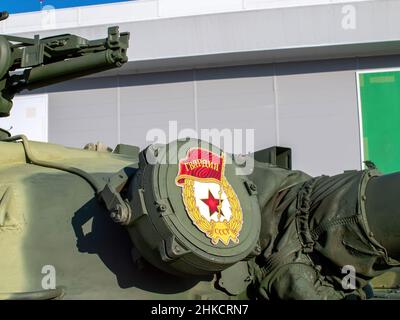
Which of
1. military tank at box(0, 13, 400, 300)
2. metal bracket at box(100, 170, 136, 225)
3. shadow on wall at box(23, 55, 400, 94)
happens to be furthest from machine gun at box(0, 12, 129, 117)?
shadow on wall at box(23, 55, 400, 94)

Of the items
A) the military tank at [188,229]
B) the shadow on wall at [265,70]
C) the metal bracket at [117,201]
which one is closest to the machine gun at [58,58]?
the military tank at [188,229]

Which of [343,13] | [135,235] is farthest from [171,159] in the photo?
[343,13]

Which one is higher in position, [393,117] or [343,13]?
[343,13]

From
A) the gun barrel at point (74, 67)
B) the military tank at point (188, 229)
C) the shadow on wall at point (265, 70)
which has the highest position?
the shadow on wall at point (265, 70)

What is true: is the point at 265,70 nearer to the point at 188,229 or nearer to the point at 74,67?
the point at 74,67

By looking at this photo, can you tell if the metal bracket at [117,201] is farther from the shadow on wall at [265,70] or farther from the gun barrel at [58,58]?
the shadow on wall at [265,70]

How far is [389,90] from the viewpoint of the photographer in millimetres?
16578

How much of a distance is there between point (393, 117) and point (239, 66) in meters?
3.97

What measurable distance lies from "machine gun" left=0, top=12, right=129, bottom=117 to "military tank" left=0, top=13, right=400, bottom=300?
2.99 feet

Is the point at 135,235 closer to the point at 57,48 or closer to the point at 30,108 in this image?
the point at 57,48

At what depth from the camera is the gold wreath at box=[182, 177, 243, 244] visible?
3227mm

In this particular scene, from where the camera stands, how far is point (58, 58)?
495cm

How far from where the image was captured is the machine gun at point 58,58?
15.9 ft
